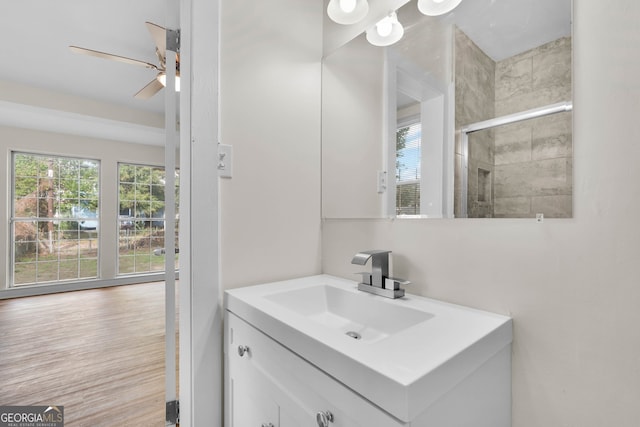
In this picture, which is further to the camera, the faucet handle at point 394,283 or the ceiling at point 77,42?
the ceiling at point 77,42

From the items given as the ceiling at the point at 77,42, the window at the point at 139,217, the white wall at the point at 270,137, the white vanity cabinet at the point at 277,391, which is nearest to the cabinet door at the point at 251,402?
the white vanity cabinet at the point at 277,391

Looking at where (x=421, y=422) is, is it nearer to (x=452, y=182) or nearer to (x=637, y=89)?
(x=452, y=182)

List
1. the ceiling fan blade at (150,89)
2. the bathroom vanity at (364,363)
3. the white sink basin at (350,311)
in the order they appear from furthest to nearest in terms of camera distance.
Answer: the ceiling fan blade at (150,89) < the white sink basin at (350,311) < the bathroom vanity at (364,363)

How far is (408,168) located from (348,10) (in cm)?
72

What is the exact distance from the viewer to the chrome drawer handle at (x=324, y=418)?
2.18ft

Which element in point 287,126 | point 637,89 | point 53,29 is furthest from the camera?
point 53,29

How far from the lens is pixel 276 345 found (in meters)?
0.85

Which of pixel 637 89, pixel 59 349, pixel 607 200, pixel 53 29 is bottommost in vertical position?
pixel 59 349

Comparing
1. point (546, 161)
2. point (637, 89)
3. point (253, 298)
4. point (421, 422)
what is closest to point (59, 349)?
point (253, 298)

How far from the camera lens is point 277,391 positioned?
839 millimetres

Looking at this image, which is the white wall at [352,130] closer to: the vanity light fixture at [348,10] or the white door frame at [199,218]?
the vanity light fixture at [348,10]

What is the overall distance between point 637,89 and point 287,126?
1.10m

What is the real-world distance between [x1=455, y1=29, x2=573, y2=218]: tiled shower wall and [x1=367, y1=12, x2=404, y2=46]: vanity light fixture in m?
0.26

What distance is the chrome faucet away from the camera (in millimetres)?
1041
